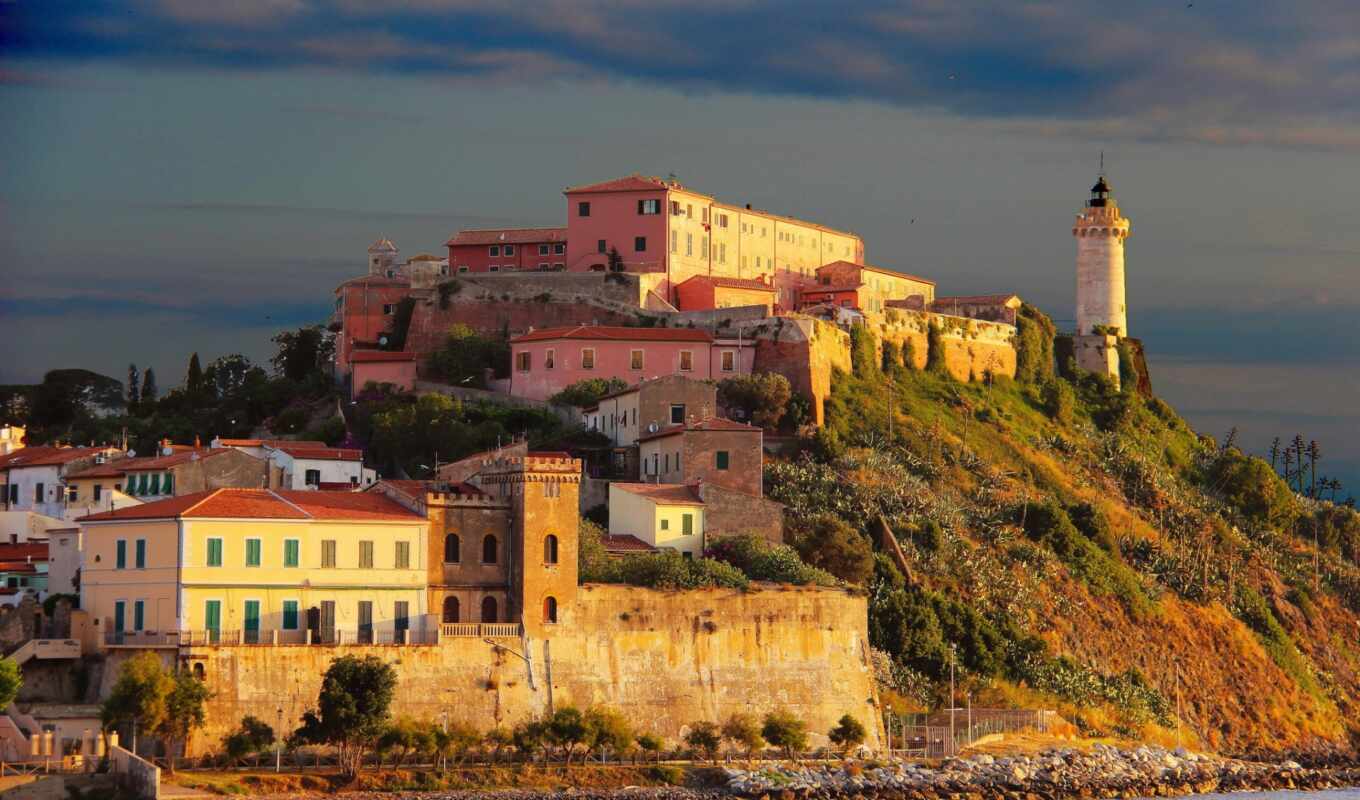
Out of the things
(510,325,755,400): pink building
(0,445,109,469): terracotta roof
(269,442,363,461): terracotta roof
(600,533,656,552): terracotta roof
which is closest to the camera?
(600,533,656,552): terracotta roof

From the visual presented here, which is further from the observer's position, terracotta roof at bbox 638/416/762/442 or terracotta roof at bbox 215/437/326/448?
terracotta roof at bbox 215/437/326/448

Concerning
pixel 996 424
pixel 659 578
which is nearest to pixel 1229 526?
pixel 996 424

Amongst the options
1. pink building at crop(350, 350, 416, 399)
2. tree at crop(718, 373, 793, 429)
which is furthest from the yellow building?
pink building at crop(350, 350, 416, 399)

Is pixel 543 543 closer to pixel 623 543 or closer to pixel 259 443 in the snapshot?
pixel 623 543

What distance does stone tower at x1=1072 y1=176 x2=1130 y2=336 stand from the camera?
354 feet

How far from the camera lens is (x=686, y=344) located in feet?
278

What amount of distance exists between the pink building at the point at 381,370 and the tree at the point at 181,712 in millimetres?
33386

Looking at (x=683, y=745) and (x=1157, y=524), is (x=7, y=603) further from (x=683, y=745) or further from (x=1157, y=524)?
(x=1157, y=524)

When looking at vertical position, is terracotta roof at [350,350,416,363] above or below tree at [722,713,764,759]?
above

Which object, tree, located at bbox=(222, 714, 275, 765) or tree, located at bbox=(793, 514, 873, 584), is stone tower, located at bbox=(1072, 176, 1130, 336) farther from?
tree, located at bbox=(222, 714, 275, 765)

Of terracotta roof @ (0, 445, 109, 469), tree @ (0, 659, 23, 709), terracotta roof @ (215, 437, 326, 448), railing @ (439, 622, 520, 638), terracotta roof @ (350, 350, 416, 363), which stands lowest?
tree @ (0, 659, 23, 709)

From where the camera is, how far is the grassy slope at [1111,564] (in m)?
77.1

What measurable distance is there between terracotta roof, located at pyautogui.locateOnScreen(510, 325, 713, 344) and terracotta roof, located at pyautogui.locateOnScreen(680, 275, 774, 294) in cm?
656

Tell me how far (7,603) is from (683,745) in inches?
717
